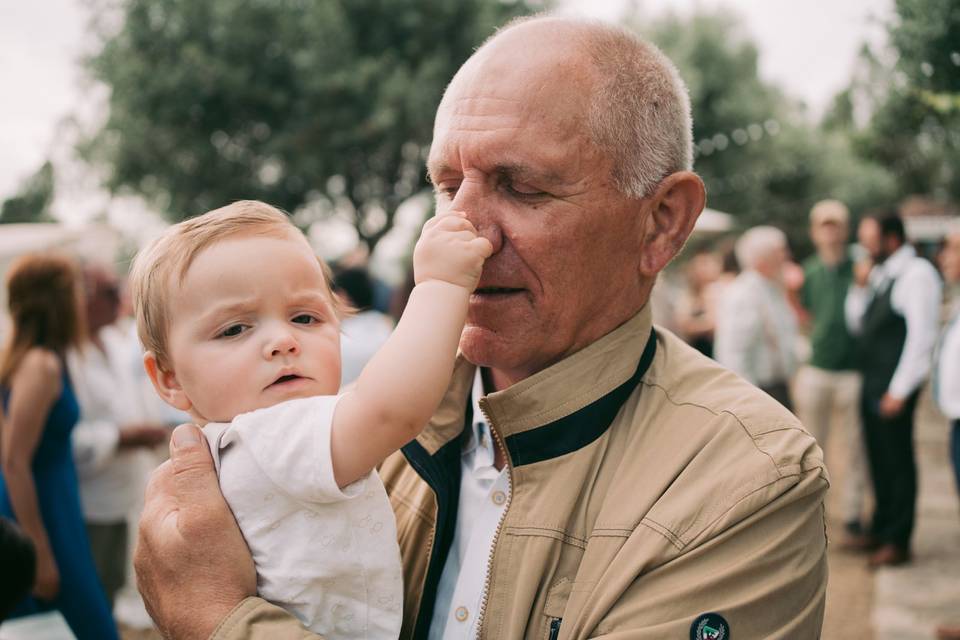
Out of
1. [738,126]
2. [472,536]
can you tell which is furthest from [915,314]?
[738,126]

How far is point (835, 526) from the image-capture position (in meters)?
7.40

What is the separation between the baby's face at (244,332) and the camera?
1609 millimetres

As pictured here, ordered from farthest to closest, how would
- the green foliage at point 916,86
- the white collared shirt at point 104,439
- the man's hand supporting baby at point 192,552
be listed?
the white collared shirt at point 104,439 < the green foliage at point 916,86 < the man's hand supporting baby at point 192,552

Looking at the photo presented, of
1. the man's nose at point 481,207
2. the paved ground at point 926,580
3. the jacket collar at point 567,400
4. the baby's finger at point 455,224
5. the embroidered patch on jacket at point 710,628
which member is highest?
the baby's finger at point 455,224

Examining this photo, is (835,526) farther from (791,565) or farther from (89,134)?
(89,134)

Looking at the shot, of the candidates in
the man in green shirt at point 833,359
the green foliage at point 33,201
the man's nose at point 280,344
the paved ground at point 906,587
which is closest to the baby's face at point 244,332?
the man's nose at point 280,344

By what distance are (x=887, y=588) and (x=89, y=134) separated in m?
18.7

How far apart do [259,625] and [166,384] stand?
61 cm

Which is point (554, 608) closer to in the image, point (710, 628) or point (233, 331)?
point (710, 628)

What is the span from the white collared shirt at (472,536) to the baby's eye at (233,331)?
2.05ft

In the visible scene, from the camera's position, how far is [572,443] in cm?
170

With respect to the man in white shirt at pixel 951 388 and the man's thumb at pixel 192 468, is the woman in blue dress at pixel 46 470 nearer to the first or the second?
the man's thumb at pixel 192 468

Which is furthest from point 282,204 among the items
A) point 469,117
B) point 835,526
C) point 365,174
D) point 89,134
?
point 469,117

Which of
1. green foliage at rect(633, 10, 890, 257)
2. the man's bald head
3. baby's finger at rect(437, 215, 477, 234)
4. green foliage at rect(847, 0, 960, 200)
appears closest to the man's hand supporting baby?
baby's finger at rect(437, 215, 477, 234)
